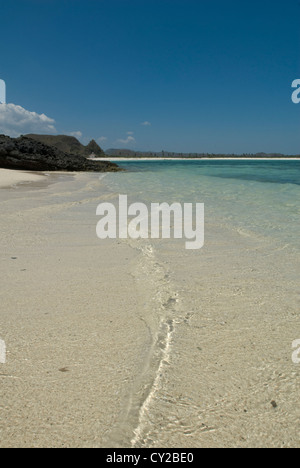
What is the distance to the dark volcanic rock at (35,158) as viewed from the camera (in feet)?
61.7

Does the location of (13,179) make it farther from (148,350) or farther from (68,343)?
(148,350)

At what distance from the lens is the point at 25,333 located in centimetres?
176

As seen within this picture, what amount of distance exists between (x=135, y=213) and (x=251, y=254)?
2742 mm

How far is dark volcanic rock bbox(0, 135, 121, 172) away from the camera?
18.8m

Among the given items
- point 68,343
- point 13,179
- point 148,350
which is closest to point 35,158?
point 13,179

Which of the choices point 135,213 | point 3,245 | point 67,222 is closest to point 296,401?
point 3,245

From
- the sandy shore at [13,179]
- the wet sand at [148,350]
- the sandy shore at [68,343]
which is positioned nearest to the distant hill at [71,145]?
the sandy shore at [13,179]

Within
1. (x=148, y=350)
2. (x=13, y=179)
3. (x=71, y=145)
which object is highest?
(x=71, y=145)

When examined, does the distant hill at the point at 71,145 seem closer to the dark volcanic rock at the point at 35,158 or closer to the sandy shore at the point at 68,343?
the dark volcanic rock at the point at 35,158

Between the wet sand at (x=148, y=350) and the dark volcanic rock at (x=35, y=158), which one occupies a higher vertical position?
the dark volcanic rock at (x=35, y=158)

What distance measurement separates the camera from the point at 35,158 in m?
20.3

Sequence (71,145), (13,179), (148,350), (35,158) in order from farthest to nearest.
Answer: (71,145) → (35,158) → (13,179) → (148,350)

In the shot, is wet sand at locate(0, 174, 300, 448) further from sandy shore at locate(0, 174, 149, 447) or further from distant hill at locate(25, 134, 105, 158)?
distant hill at locate(25, 134, 105, 158)

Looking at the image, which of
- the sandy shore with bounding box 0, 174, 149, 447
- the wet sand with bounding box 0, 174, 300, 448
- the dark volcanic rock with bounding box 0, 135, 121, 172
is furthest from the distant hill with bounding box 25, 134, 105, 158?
the wet sand with bounding box 0, 174, 300, 448
